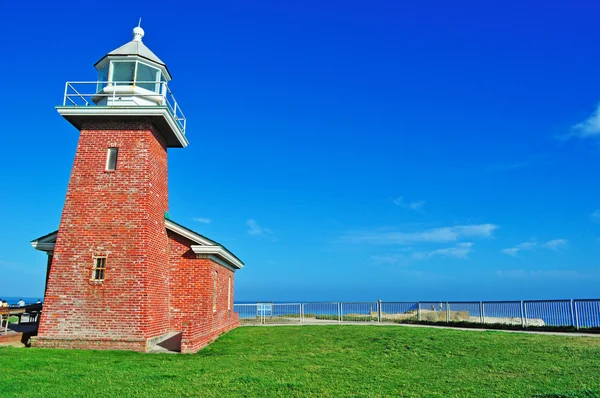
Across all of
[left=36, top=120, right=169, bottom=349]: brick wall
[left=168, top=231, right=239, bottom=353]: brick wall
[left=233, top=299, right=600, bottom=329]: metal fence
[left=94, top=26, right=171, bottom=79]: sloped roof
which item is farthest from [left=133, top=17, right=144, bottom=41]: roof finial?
[left=233, top=299, right=600, bottom=329]: metal fence

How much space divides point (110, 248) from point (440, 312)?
53.1 feet

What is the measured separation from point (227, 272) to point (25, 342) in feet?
25.4

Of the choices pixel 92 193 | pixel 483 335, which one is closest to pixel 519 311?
pixel 483 335

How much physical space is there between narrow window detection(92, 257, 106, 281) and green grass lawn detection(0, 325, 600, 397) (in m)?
2.08

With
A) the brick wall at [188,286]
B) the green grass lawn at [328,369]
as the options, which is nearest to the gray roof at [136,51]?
the brick wall at [188,286]

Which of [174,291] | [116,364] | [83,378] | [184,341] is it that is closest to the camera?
[83,378]

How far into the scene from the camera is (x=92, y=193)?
44.4 ft

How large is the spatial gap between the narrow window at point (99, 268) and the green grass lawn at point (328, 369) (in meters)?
2.08

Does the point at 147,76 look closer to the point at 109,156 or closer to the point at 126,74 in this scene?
the point at 126,74

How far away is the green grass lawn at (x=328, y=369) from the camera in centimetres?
742

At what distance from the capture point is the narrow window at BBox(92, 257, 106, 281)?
13.0 m

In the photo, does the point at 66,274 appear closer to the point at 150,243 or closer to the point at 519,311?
the point at 150,243

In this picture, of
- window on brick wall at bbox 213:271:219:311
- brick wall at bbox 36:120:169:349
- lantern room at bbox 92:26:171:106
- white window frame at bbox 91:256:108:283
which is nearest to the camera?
brick wall at bbox 36:120:169:349

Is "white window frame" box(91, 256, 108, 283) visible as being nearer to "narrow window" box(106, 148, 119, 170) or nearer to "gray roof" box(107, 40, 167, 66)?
"narrow window" box(106, 148, 119, 170)
